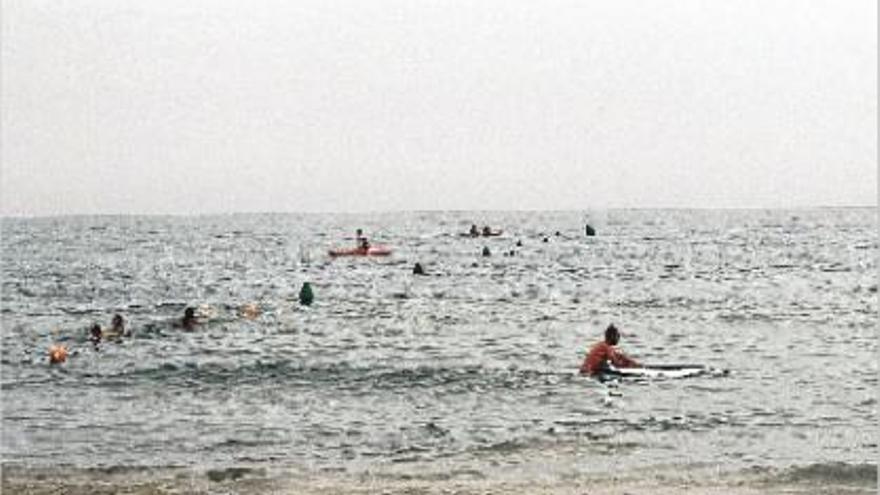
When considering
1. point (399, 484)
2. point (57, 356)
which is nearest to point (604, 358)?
point (399, 484)

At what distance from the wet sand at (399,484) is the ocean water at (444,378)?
0.72 metres

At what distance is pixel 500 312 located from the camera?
144 ft

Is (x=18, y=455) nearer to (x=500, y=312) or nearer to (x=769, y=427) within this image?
(x=769, y=427)

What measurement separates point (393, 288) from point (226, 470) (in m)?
41.5

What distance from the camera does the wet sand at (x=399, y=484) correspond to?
15.0m

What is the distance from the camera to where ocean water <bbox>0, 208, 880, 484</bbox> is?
18188 mm

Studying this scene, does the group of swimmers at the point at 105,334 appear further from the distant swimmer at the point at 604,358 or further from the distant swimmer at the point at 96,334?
the distant swimmer at the point at 604,358

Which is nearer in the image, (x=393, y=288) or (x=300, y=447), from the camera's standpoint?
(x=300, y=447)

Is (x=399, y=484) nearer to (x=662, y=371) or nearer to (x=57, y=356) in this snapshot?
(x=662, y=371)

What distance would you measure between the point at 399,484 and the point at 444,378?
10851 mm

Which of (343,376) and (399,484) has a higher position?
(399,484)

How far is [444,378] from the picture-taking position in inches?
1044

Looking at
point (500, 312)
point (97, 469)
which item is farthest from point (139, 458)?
point (500, 312)

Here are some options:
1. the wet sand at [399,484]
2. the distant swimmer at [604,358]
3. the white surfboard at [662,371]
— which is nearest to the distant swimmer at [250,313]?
the distant swimmer at [604,358]
